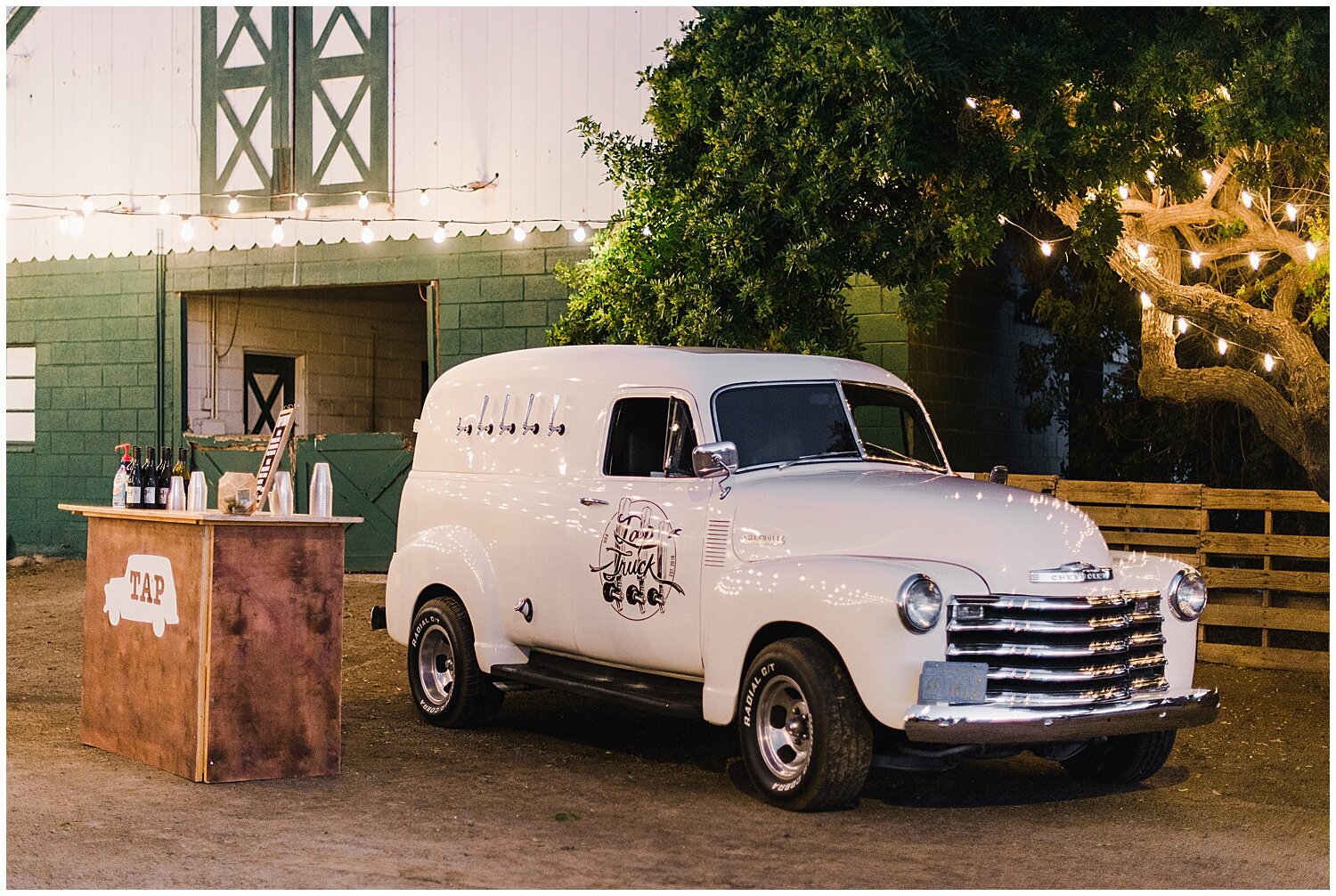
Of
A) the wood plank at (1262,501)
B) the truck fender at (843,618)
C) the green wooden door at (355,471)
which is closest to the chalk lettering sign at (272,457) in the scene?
the truck fender at (843,618)

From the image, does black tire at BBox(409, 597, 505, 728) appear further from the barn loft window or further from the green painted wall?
the barn loft window

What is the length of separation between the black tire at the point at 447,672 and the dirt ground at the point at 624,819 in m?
0.13

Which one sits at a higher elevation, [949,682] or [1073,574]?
[1073,574]

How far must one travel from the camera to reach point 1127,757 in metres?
7.80

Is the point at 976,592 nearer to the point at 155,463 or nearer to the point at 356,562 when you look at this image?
the point at 155,463

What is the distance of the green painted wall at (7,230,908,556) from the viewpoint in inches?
644

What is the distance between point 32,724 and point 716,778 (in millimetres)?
4075

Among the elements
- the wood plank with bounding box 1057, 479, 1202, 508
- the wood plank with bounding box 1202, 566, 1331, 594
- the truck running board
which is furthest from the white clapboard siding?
the truck running board

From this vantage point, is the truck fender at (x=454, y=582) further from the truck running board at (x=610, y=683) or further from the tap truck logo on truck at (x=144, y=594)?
the tap truck logo on truck at (x=144, y=594)

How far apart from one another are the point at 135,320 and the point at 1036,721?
571 inches

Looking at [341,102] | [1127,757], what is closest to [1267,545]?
[1127,757]

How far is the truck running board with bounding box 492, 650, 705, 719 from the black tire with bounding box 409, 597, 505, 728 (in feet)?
0.81

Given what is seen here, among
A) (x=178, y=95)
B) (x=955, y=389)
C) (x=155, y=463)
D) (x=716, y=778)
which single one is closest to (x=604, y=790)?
(x=716, y=778)

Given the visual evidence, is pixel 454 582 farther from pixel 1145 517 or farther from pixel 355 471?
pixel 355 471
